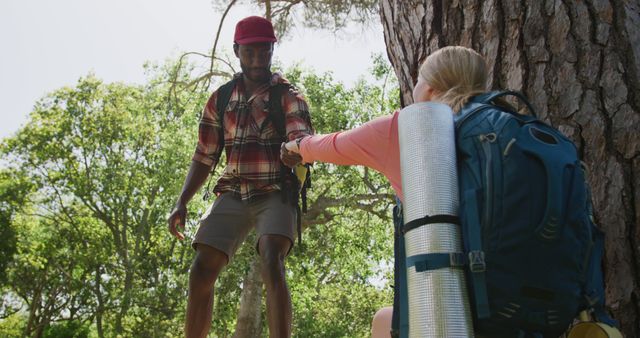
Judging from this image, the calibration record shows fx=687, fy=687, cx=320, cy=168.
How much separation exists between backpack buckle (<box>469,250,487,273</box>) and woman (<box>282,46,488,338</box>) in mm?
357

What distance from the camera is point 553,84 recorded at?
2410mm

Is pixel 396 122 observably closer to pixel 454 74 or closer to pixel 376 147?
pixel 376 147

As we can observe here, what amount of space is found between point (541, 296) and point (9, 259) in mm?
26687

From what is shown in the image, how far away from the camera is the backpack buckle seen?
155 centimetres

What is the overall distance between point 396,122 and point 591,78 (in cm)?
91

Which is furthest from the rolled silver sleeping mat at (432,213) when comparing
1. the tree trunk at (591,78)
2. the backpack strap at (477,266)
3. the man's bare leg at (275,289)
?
the man's bare leg at (275,289)

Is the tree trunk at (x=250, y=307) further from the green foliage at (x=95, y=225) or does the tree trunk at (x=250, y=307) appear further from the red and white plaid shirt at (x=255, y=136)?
the red and white plaid shirt at (x=255, y=136)

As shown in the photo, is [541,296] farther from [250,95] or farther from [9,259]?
[9,259]

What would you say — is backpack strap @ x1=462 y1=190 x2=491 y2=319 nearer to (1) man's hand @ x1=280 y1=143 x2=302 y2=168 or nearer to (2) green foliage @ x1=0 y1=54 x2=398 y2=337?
(1) man's hand @ x1=280 y1=143 x2=302 y2=168

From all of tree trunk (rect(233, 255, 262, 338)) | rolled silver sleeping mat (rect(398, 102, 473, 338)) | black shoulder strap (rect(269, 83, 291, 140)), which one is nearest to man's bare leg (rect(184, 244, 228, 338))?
black shoulder strap (rect(269, 83, 291, 140))

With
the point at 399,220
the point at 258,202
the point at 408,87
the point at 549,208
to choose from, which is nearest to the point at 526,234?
the point at 549,208

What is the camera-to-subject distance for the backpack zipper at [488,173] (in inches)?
62.1

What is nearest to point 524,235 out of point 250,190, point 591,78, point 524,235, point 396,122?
point 524,235

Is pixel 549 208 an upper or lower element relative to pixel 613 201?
lower
